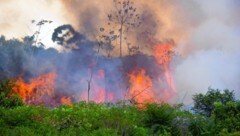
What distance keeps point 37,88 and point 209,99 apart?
31.8m

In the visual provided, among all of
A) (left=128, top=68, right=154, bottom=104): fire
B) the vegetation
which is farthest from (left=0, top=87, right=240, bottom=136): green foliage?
(left=128, top=68, right=154, bottom=104): fire

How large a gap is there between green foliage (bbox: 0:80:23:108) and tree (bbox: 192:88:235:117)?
12403 mm

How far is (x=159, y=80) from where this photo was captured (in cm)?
6366

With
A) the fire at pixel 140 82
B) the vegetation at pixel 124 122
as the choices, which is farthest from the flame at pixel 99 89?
the vegetation at pixel 124 122

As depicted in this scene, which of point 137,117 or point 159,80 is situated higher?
point 159,80

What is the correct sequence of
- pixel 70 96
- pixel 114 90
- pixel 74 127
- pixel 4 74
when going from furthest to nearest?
1. pixel 114 90
2. pixel 70 96
3. pixel 4 74
4. pixel 74 127

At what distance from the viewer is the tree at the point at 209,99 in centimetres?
3275

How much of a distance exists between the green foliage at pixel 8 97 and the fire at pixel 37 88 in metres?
23.2

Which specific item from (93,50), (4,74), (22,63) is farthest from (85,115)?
(93,50)

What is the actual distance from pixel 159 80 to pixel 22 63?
18.6 meters

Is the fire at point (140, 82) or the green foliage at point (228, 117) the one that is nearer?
the green foliage at point (228, 117)

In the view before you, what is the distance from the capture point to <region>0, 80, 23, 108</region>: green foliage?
31.2 metres

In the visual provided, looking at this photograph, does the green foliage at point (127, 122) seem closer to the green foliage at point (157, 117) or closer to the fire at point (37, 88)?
the green foliage at point (157, 117)

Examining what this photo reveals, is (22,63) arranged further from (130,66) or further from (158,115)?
(158,115)
